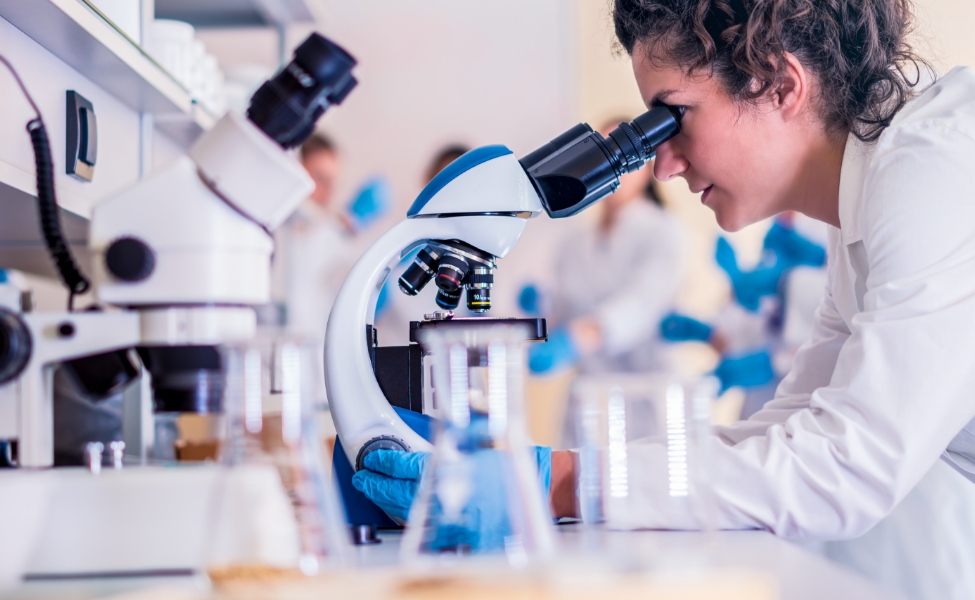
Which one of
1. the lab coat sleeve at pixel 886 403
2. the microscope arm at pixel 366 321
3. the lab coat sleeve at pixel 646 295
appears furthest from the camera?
the lab coat sleeve at pixel 646 295

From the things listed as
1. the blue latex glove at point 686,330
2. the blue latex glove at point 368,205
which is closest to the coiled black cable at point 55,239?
the blue latex glove at point 686,330

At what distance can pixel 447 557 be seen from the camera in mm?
473

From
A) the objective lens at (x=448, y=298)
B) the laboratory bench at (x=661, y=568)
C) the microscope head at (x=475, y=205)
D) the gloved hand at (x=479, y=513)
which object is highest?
the microscope head at (x=475, y=205)

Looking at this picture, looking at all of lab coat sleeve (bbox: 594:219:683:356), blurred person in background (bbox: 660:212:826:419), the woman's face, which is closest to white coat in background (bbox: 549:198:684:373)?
lab coat sleeve (bbox: 594:219:683:356)

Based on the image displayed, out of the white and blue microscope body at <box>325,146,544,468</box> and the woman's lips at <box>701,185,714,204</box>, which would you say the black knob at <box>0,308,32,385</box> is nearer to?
the white and blue microscope body at <box>325,146,544,468</box>

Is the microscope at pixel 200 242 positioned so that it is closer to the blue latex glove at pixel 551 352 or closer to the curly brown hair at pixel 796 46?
the curly brown hair at pixel 796 46

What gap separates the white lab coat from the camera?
72 cm

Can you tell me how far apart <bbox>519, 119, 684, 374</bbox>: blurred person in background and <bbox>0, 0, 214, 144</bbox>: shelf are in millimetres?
1441

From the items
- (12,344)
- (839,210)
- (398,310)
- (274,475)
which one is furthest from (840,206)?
(398,310)

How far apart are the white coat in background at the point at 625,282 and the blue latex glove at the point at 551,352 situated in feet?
0.76

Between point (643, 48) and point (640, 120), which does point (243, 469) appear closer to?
point (640, 120)

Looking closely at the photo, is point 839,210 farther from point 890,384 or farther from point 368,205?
point 368,205

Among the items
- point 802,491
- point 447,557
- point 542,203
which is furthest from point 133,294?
point 802,491

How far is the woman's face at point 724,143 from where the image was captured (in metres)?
1.04
